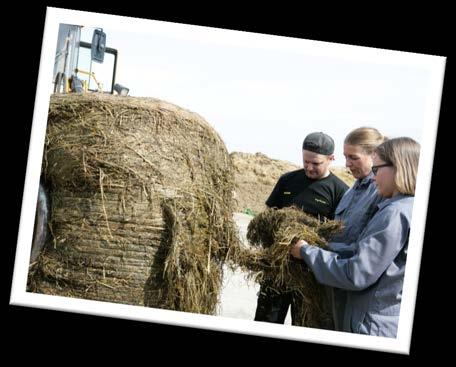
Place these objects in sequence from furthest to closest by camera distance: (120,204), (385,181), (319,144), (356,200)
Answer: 1. (319,144)
2. (356,200)
3. (120,204)
4. (385,181)

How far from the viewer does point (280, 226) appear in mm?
3510

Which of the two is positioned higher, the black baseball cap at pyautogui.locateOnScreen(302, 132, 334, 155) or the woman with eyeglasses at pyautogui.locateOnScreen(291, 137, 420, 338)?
the black baseball cap at pyautogui.locateOnScreen(302, 132, 334, 155)

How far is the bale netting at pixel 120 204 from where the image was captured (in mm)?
3299

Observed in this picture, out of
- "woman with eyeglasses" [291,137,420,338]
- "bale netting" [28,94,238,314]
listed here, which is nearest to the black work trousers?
"woman with eyeglasses" [291,137,420,338]

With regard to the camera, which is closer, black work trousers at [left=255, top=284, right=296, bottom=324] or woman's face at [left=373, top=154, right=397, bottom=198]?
woman's face at [left=373, top=154, right=397, bottom=198]

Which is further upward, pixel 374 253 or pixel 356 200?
pixel 356 200

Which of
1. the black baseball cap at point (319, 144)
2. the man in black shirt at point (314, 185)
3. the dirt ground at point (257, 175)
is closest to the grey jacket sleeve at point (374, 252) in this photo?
the man in black shirt at point (314, 185)

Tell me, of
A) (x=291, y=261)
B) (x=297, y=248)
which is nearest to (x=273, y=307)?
(x=291, y=261)

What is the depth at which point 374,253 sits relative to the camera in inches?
119

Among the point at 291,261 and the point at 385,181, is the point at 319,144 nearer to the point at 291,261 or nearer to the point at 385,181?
the point at 385,181

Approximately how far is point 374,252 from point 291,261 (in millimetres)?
655

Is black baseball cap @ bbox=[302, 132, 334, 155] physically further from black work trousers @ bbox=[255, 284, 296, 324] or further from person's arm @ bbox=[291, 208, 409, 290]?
black work trousers @ bbox=[255, 284, 296, 324]

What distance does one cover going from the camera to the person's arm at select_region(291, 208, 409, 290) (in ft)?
9.84

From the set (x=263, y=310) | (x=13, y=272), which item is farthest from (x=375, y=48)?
(x=13, y=272)
